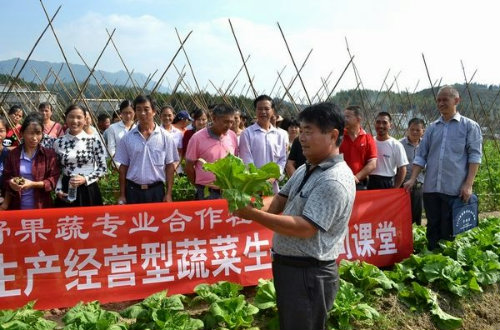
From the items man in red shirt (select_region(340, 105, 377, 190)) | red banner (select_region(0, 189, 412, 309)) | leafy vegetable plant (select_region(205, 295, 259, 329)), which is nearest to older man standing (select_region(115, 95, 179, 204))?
red banner (select_region(0, 189, 412, 309))

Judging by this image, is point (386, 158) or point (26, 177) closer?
point (26, 177)

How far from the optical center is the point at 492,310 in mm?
4062

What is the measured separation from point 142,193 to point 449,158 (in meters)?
3.10

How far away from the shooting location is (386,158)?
220 inches

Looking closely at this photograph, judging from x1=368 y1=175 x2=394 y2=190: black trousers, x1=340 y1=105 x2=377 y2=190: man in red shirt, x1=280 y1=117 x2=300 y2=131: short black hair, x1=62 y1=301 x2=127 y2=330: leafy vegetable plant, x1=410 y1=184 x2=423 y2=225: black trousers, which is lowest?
x1=62 y1=301 x2=127 y2=330: leafy vegetable plant

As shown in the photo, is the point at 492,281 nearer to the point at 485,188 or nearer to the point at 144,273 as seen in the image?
the point at 144,273

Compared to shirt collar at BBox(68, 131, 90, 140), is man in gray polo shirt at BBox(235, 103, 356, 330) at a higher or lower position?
lower

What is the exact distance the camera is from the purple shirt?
13.5 feet

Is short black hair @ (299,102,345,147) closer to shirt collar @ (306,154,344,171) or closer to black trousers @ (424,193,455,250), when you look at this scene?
shirt collar @ (306,154,344,171)

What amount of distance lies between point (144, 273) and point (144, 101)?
169 cm

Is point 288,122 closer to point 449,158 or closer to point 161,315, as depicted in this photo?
point 449,158

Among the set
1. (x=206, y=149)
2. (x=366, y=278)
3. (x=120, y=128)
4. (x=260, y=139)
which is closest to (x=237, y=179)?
(x=366, y=278)

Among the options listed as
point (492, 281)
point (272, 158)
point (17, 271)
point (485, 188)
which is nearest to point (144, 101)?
point (272, 158)

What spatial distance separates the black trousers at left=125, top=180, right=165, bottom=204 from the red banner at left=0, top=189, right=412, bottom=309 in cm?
65
